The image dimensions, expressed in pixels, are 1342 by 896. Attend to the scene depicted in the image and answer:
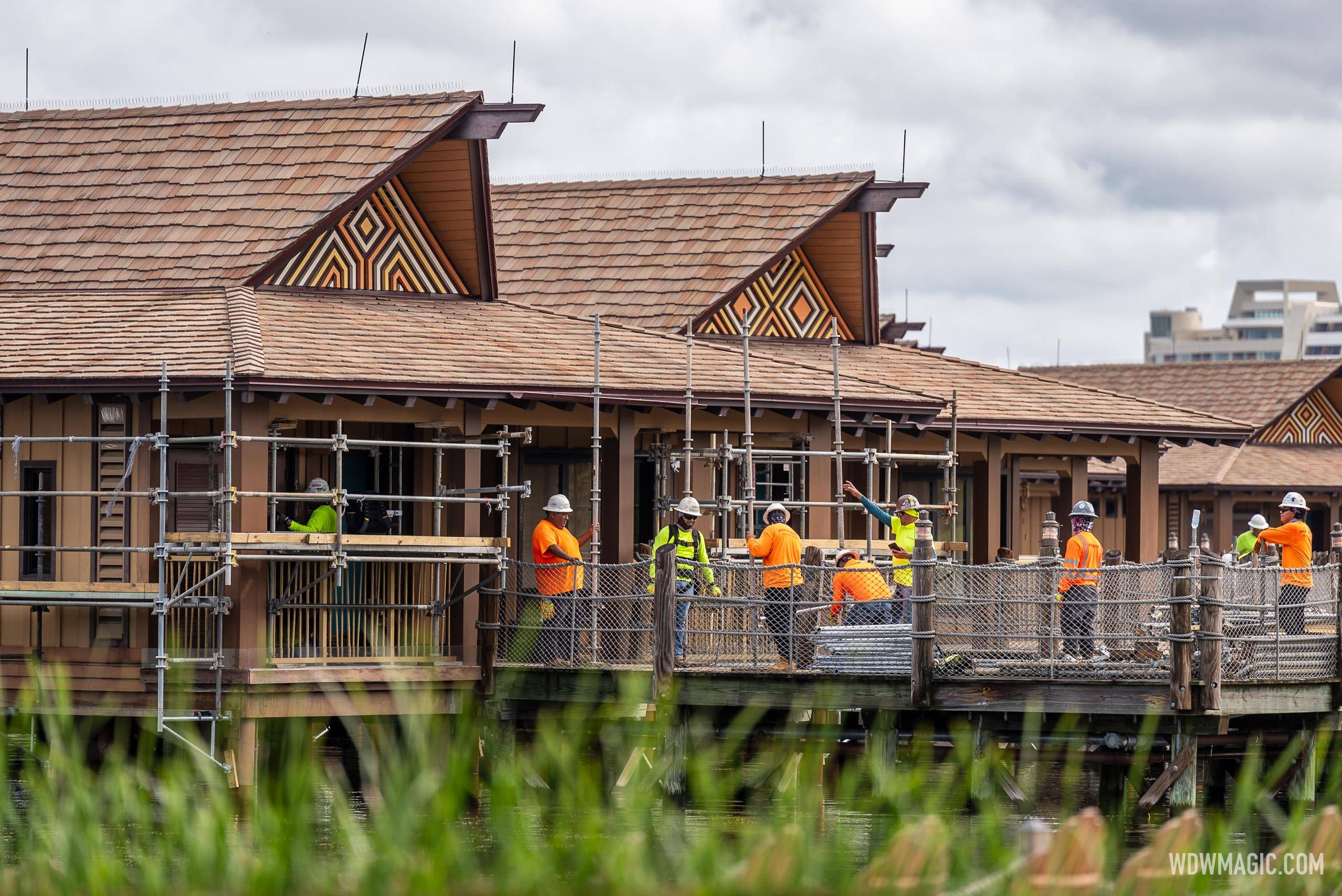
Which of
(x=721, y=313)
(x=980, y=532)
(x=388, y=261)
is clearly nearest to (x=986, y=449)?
(x=980, y=532)

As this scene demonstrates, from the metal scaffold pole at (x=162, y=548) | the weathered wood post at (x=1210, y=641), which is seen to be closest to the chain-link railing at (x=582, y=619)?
the metal scaffold pole at (x=162, y=548)

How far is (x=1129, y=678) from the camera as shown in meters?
18.2

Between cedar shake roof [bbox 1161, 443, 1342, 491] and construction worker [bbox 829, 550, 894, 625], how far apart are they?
21.7m

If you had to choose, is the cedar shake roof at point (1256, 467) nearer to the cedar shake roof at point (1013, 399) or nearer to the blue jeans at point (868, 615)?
the cedar shake roof at point (1013, 399)

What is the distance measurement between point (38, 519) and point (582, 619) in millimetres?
5736

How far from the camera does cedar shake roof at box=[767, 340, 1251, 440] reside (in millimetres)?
29188

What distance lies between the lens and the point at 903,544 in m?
21.0

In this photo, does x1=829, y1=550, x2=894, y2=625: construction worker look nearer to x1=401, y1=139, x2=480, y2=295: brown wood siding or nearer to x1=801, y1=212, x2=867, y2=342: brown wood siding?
x1=401, y1=139, x2=480, y2=295: brown wood siding

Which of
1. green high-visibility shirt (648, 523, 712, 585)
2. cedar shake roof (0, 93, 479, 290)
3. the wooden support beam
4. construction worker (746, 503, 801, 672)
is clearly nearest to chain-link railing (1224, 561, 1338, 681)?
the wooden support beam

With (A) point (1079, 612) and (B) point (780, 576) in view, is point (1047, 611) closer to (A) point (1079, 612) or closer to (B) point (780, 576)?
(A) point (1079, 612)

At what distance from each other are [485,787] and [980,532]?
11.1 meters

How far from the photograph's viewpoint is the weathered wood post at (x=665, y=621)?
19.6 m

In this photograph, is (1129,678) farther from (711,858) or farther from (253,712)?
(711,858)

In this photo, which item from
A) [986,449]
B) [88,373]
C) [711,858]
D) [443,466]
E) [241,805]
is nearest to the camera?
[711,858]
